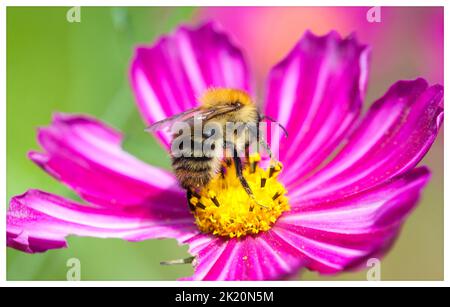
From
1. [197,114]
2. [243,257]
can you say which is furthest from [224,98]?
[243,257]

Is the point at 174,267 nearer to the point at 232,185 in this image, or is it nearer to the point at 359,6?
the point at 232,185

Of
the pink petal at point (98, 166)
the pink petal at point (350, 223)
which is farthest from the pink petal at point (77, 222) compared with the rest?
the pink petal at point (350, 223)

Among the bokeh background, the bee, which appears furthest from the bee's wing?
the bokeh background

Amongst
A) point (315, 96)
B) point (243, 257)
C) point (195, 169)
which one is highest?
point (315, 96)

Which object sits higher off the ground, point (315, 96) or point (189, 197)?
point (315, 96)

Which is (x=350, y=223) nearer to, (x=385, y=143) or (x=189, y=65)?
(x=385, y=143)

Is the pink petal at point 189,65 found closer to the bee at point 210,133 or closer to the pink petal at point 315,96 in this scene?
the pink petal at point 315,96

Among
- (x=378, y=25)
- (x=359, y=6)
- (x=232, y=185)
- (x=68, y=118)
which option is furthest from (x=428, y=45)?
(x=68, y=118)
